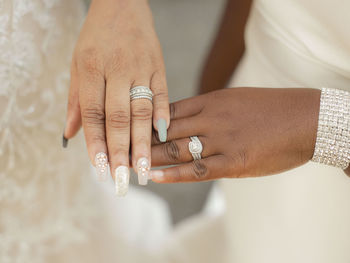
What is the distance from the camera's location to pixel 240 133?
645 millimetres

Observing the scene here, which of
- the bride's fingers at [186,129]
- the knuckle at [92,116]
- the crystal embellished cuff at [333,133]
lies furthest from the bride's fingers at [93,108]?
the crystal embellished cuff at [333,133]

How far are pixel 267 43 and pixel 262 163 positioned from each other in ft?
1.03

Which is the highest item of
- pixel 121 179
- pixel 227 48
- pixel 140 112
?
pixel 227 48

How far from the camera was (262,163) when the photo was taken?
65cm

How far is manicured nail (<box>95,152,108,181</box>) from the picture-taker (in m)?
0.61

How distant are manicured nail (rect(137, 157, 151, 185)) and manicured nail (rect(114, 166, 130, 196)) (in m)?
0.02

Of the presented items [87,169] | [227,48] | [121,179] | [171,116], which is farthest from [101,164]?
[227,48]

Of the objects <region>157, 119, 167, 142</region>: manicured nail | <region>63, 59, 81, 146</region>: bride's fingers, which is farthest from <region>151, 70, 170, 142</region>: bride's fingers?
<region>63, 59, 81, 146</region>: bride's fingers

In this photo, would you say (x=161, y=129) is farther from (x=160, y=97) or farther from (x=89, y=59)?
(x=89, y=59)

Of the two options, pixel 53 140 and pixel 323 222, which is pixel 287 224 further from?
pixel 53 140

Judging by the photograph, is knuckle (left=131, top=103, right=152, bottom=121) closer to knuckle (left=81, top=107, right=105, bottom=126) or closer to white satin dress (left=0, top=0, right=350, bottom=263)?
knuckle (left=81, top=107, right=105, bottom=126)

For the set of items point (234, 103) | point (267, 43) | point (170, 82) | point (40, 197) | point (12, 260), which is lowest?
point (12, 260)

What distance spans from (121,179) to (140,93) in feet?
0.46

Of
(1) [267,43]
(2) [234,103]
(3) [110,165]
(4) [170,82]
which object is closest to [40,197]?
(3) [110,165]
